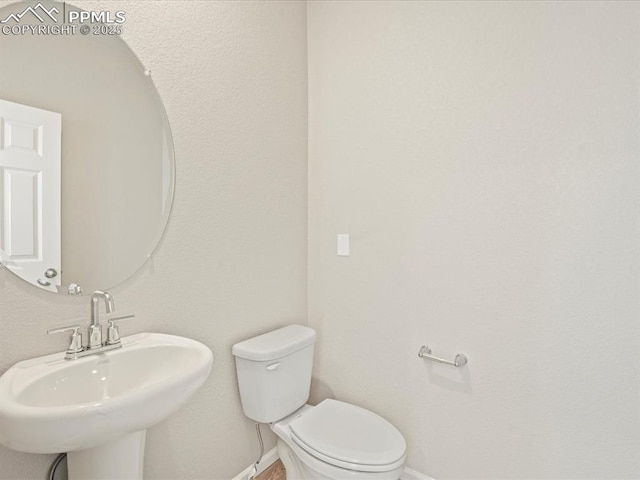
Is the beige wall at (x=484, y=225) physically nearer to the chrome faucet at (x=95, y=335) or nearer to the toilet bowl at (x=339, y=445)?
the toilet bowl at (x=339, y=445)

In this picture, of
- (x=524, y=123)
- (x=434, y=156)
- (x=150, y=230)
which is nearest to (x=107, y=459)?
(x=150, y=230)

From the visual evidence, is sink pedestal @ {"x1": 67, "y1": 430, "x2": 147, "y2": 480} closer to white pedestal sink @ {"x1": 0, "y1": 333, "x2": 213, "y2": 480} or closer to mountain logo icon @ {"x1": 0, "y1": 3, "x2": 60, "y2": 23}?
white pedestal sink @ {"x1": 0, "y1": 333, "x2": 213, "y2": 480}

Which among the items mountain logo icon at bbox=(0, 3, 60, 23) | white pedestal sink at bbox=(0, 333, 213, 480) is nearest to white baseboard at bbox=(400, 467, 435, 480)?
white pedestal sink at bbox=(0, 333, 213, 480)

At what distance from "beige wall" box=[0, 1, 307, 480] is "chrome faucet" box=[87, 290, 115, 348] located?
0.05 metres

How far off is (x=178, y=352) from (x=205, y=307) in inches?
11.2

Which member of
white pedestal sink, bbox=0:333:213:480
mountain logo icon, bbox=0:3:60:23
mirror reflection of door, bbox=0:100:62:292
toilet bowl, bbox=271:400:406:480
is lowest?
toilet bowl, bbox=271:400:406:480

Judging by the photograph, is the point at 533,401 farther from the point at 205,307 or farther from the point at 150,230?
the point at 150,230

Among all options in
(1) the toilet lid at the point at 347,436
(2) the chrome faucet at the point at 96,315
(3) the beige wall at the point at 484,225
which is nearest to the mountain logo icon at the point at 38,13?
(2) the chrome faucet at the point at 96,315

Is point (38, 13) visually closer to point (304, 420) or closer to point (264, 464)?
point (304, 420)

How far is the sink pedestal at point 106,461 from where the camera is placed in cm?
97

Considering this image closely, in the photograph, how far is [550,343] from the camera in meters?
1.31

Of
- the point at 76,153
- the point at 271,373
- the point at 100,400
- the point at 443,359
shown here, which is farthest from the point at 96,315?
the point at 443,359

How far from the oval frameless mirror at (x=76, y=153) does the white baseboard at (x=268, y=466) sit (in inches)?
42.5

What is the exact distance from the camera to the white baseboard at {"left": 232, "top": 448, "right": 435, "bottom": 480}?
1604mm
